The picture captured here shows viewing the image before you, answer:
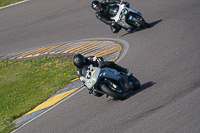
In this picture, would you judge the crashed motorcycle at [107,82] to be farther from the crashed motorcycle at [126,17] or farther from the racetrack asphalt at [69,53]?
the crashed motorcycle at [126,17]

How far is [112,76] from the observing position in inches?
324

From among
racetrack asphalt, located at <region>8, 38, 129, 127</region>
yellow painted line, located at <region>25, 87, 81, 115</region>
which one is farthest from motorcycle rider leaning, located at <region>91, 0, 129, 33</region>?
yellow painted line, located at <region>25, 87, 81, 115</region>

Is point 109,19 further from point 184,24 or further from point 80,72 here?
point 80,72

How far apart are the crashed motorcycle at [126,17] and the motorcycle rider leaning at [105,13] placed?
0.16 metres

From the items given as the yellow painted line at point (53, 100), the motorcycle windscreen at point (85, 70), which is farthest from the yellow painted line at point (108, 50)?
the motorcycle windscreen at point (85, 70)

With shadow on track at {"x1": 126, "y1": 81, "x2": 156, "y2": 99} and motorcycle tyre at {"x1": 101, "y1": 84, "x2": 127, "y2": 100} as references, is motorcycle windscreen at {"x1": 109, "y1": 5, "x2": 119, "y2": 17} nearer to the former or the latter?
shadow on track at {"x1": 126, "y1": 81, "x2": 156, "y2": 99}

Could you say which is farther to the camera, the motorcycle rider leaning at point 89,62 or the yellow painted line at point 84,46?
the yellow painted line at point 84,46

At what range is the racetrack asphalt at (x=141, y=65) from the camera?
6.88 m

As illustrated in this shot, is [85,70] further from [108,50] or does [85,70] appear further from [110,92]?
[108,50]

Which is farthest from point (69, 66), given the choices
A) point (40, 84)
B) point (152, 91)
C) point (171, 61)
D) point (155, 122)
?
point (155, 122)

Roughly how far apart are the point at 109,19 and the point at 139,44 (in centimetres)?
238

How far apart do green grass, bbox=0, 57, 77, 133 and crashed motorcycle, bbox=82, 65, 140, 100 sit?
2794 mm

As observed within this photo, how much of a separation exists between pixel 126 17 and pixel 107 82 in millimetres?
5648

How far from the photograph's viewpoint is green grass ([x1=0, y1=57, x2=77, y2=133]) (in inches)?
411
